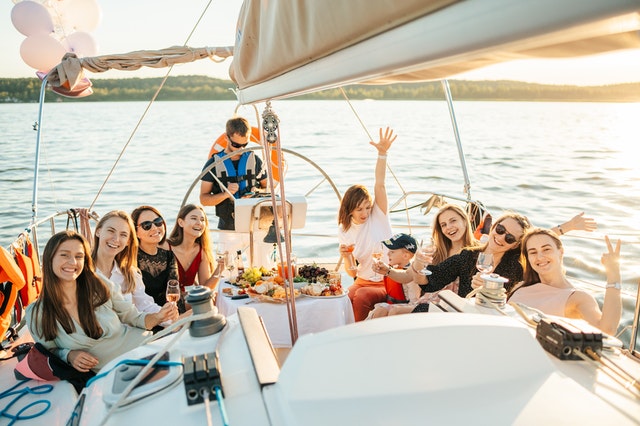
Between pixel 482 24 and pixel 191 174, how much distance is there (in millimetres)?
13257

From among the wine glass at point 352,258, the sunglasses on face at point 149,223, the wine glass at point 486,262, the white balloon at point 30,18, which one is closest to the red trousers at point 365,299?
the wine glass at point 352,258

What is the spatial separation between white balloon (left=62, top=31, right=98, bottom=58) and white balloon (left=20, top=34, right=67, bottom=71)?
24 cm

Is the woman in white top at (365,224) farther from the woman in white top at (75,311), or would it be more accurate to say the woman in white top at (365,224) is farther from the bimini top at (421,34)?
the bimini top at (421,34)

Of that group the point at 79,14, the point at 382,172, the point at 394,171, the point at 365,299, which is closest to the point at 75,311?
the point at 365,299

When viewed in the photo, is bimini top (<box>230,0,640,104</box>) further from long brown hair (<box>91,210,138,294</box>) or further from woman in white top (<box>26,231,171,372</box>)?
long brown hair (<box>91,210,138,294</box>)

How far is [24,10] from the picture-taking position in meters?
3.61

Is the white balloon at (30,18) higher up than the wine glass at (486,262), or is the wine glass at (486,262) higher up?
the white balloon at (30,18)

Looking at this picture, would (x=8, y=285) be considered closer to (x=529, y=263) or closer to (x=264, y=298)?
(x=264, y=298)

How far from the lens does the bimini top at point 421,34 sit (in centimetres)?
43

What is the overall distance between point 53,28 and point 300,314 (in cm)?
303

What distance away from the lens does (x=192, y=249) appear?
285 cm

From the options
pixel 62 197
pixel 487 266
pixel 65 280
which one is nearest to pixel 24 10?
pixel 65 280

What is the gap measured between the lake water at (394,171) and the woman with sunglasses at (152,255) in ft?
4.04

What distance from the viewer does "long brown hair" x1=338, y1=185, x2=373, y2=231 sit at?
2945mm
